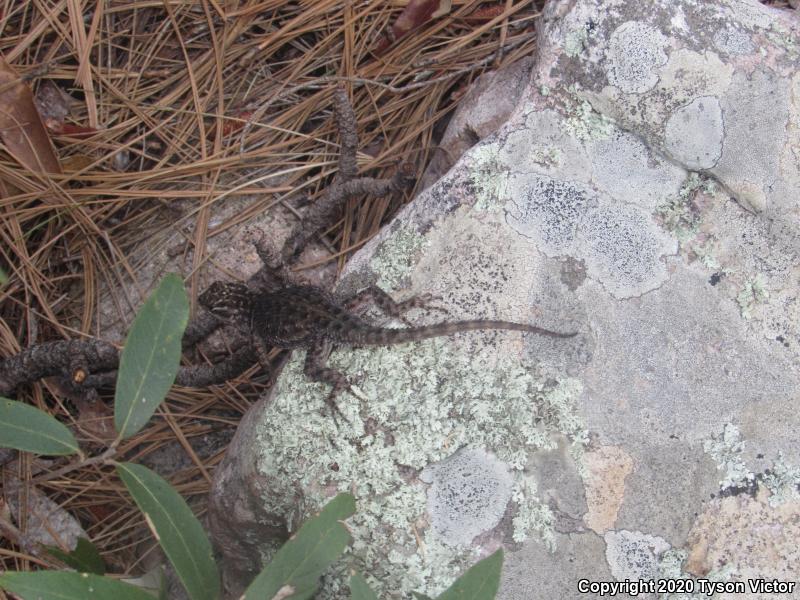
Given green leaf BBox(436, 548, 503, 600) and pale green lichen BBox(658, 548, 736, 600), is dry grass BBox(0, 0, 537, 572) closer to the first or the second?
green leaf BBox(436, 548, 503, 600)

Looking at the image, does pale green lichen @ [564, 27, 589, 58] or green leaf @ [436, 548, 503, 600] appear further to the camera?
pale green lichen @ [564, 27, 589, 58]

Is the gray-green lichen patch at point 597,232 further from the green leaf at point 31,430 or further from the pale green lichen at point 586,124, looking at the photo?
the green leaf at point 31,430

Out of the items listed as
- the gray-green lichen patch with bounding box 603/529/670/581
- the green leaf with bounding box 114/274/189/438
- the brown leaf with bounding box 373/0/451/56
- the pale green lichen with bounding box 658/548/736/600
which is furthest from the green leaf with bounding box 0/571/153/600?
the brown leaf with bounding box 373/0/451/56

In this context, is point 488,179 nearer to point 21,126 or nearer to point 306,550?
point 306,550

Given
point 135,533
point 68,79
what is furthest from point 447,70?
point 135,533

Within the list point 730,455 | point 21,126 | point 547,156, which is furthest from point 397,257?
point 21,126

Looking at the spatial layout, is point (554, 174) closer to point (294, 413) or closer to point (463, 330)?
point (463, 330)
